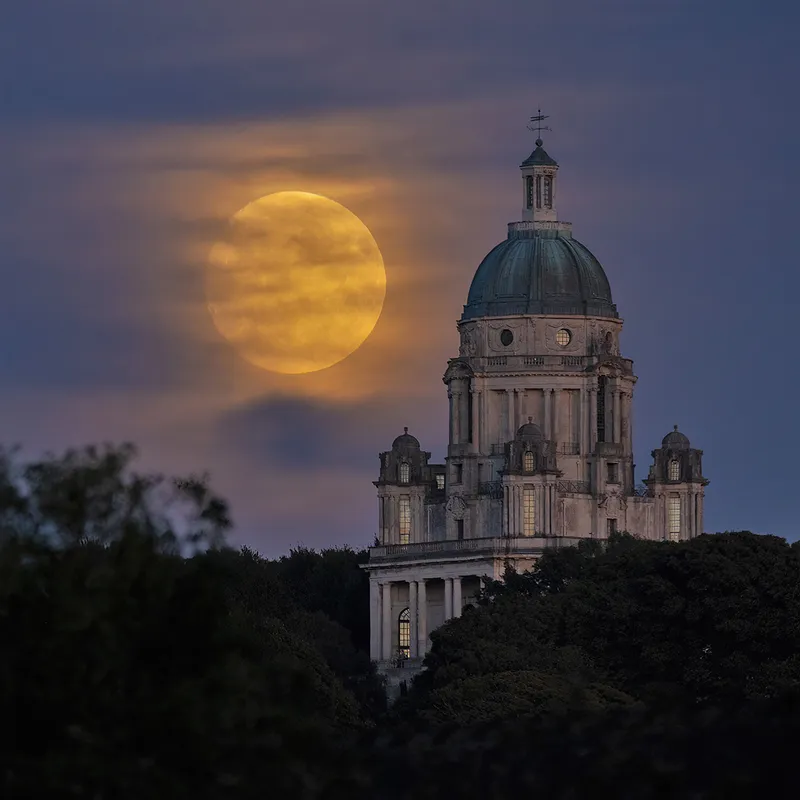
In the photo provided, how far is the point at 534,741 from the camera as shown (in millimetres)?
61562

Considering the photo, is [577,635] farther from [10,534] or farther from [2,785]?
[2,785]

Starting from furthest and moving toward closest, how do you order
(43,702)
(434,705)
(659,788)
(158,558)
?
(434,705) → (158,558) → (43,702) → (659,788)

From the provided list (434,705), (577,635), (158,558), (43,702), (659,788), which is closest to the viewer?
(659,788)


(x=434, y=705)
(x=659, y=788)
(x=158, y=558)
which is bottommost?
(x=659, y=788)

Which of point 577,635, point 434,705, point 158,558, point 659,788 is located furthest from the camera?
point 577,635

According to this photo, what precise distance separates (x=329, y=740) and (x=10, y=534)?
9.08 meters

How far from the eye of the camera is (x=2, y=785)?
5991cm

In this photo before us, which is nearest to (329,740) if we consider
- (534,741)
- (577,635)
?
(534,741)

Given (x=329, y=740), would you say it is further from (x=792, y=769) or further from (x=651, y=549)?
(x=651, y=549)

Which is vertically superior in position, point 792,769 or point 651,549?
point 651,549

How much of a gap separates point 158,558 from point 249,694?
4.43 m

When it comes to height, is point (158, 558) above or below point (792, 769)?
above

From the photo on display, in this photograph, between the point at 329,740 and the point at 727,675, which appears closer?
the point at 329,740

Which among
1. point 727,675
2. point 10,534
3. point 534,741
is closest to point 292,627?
point 727,675
